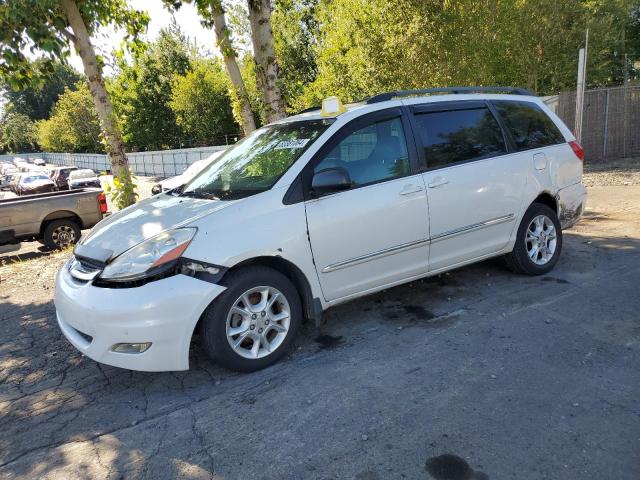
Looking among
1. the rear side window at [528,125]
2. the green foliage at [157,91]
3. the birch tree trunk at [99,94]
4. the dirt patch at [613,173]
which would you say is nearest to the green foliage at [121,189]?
the birch tree trunk at [99,94]

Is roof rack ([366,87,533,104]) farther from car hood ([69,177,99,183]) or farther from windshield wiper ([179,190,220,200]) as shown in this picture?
car hood ([69,177,99,183])

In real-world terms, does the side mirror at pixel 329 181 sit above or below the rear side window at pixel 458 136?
below

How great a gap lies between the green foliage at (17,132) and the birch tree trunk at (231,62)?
283 feet

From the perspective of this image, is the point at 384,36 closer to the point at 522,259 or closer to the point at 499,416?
the point at 522,259

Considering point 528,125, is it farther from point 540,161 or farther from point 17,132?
point 17,132

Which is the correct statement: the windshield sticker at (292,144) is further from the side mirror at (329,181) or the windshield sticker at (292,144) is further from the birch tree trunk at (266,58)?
the birch tree trunk at (266,58)

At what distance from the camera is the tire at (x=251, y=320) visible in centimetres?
345

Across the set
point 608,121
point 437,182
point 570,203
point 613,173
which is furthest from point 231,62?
point 608,121

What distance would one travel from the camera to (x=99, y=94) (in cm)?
900

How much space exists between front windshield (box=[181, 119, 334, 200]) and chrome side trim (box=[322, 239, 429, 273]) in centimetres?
79

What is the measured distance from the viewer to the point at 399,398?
3221mm

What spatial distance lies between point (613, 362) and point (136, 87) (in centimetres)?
4334

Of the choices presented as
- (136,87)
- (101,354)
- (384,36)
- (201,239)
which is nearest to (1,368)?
(101,354)

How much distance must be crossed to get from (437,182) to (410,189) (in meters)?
0.31
